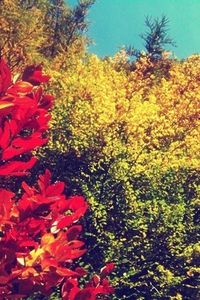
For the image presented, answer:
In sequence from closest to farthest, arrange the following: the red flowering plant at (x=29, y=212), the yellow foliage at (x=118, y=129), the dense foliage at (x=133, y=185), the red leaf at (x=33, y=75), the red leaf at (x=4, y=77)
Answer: the red leaf at (x=4, y=77) → the red flowering plant at (x=29, y=212) → the red leaf at (x=33, y=75) → the dense foliage at (x=133, y=185) → the yellow foliage at (x=118, y=129)

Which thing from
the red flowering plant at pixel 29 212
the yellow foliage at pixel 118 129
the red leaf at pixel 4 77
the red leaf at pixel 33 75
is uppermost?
the yellow foliage at pixel 118 129

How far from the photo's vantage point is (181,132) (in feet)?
58.7

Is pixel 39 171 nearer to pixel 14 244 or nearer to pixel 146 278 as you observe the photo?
pixel 146 278

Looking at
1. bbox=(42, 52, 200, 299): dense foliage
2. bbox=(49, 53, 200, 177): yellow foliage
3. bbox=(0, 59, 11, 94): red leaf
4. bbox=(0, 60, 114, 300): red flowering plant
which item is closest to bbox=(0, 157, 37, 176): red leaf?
bbox=(0, 60, 114, 300): red flowering plant

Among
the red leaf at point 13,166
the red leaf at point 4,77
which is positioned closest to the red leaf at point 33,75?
the red leaf at point 4,77

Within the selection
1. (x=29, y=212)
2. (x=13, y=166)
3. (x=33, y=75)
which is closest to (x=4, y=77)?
(x=33, y=75)

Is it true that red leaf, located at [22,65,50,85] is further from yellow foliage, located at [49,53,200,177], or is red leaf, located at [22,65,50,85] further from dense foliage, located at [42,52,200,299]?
yellow foliage, located at [49,53,200,177]

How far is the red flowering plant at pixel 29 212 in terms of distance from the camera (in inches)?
75.0

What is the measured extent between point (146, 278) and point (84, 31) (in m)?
29.3

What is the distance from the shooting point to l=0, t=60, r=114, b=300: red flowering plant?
1904 millimetres

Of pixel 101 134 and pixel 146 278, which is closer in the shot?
pixel 146 278

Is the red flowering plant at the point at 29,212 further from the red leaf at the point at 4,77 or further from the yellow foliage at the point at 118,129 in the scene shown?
the yellow foliage at the point at 118,129

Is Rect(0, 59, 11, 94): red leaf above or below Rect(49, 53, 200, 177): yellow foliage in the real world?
below

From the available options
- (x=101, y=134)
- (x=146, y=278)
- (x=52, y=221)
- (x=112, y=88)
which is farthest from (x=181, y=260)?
(x=52, y=221)
